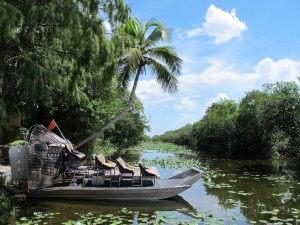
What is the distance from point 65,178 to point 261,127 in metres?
19.8

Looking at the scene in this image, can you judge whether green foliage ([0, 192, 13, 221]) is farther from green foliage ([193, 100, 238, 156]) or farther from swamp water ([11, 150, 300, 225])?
green foliage ([193, 100, 238, 156])

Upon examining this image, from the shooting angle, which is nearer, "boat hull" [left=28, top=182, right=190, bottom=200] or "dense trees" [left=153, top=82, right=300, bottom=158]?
"boat hull" [left=28, top=182, right=190, bottom=200]

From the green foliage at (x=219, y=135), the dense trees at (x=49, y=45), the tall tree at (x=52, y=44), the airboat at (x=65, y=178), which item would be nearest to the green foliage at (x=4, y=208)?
the airboat at (x=65, y=178)

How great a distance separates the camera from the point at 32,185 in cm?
1117

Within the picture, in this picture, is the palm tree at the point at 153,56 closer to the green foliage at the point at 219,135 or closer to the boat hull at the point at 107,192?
the boat hull at the point at 107,192

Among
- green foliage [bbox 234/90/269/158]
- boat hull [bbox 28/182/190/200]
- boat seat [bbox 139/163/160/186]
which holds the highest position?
green foliage [bbox 234/90/269/158]

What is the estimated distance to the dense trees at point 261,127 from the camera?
2308cm

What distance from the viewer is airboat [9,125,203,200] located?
1117cm

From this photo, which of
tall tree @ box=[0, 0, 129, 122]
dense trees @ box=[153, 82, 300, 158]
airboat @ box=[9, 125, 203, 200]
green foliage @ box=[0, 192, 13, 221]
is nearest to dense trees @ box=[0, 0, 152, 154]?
tall tree @ box=[0, 0, 129, 122]

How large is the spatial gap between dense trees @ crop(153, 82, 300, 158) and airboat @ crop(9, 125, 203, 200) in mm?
13311

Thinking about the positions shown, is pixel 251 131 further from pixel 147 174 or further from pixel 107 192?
pixel 107 192

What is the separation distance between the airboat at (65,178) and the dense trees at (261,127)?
13.3 m

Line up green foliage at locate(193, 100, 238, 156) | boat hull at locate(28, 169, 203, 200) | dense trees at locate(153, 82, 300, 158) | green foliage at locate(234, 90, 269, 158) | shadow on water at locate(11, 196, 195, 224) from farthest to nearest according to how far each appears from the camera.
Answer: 1. green foliage at locate(193, 100, 238, 156)
2. green foliage at locate(234, 90, 269, 158)
3. dense trees at locate(153, 82, 300, 158)
4. boat hull at locate(28, 169, 203, 200)
5. shadow on water at locate(11, 196, 195, 224)

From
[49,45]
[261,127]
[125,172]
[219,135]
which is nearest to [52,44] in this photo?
[49,45]
